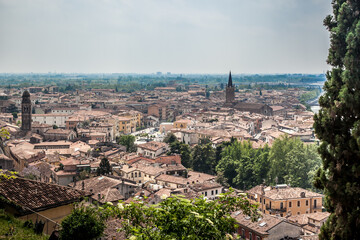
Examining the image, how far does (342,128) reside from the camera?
640 cm

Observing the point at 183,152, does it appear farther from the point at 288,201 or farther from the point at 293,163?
the point at 288,201

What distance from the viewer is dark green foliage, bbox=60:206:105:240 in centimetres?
770

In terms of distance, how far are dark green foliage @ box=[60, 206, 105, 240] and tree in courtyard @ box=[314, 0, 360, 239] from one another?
13.2 ft

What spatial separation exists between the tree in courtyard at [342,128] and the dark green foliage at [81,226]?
4.01 meters

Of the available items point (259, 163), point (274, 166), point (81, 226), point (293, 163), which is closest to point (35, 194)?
point (81, 226)

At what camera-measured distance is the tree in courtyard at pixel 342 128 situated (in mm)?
6059

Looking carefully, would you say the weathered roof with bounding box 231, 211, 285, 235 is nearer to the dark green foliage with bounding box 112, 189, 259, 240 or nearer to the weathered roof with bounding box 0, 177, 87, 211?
the weathered roof with bounding box 0, 177, 87, 211

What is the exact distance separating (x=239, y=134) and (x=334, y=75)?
39101 mm

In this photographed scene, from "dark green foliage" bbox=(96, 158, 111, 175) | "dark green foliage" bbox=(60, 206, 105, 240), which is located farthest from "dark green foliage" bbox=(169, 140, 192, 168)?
"dark green foliage" bbox=(60, 206, 105, 240)

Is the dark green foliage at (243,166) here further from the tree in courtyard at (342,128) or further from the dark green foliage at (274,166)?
the tree in courtyard at (342,128)

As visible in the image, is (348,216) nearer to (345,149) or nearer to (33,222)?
(345,149)

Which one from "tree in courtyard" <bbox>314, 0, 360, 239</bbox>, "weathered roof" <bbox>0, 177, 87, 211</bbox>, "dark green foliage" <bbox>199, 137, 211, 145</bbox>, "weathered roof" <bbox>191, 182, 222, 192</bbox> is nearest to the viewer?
"tree in courtyard" <bbox>314, 0, 360, 239</bbox>

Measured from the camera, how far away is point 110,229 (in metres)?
13.9

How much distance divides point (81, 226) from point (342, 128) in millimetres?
4822
